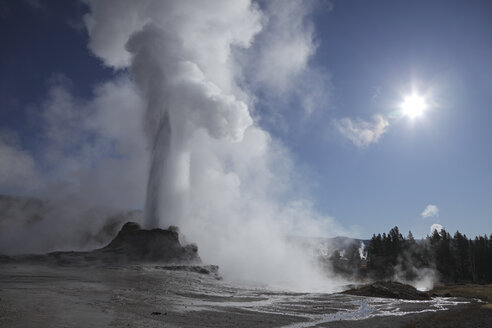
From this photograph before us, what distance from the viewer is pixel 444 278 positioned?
56.6m

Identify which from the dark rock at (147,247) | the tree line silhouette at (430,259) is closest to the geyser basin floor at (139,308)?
the dark rock at (147,247)

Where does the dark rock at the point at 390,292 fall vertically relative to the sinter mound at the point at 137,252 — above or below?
below

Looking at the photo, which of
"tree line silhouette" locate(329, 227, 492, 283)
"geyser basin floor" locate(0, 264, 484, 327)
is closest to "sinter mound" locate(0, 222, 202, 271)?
"geyser basin floor" locate(0, 264, 484, 327)

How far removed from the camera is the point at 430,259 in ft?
199

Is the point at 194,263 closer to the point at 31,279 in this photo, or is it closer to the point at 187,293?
the point at 187,293

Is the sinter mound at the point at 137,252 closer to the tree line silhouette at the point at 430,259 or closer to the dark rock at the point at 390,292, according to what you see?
the dark rock at the point at 390,292

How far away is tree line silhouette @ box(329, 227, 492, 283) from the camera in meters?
55.6

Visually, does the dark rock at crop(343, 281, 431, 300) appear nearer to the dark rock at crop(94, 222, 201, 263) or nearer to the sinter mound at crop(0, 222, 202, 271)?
the sinter mound at crop(0, 222, 202, 271)

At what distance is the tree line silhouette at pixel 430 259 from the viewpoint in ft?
182

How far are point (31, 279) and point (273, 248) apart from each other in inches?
1509

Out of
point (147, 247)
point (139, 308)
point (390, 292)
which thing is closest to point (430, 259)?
point (390, 292)

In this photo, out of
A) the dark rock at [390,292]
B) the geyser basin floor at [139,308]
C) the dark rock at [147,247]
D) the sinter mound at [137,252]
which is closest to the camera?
the geyser basin floor at [139,308]

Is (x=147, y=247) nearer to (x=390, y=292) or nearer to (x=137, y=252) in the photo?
(x=137, y=252)

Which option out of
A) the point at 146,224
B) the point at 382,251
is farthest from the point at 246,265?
the point at 382,251
